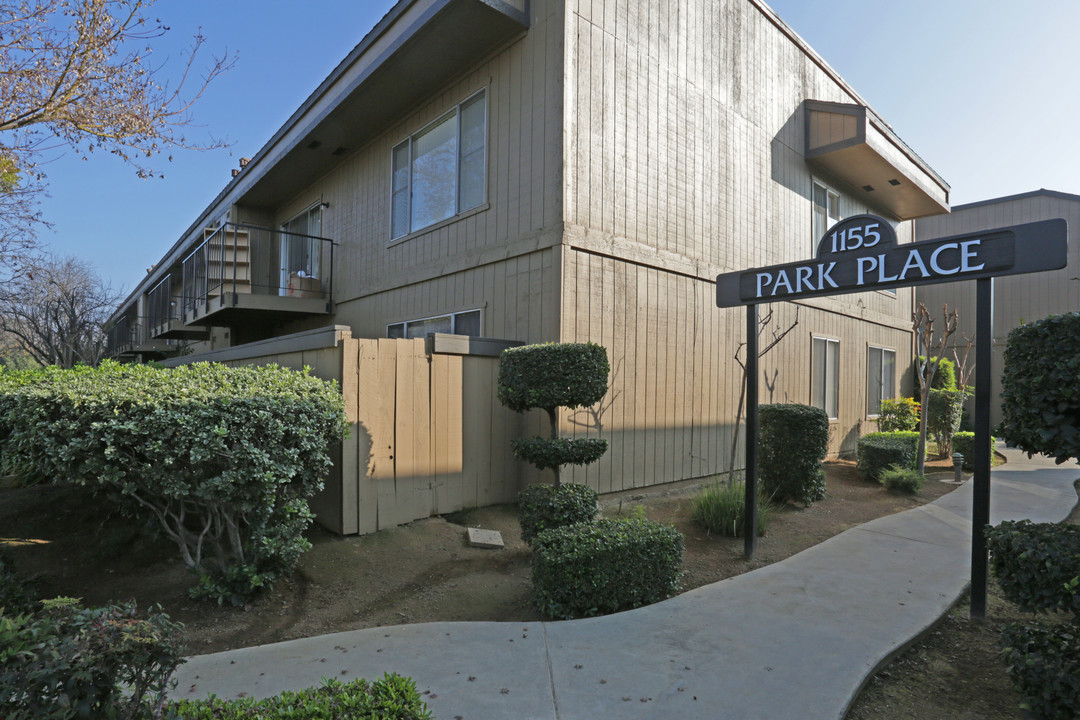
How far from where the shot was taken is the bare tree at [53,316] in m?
15.2

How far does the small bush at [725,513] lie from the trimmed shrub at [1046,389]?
2.80m

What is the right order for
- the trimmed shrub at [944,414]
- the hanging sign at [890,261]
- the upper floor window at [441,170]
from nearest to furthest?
1. the hanging sign at [890,261]
2. the upper floor window at [441,170]
3. the trimmed shrub at [944,414]

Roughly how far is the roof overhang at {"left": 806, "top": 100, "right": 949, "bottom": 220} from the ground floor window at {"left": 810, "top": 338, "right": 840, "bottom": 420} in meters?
3.16

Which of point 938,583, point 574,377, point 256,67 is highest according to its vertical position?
point 256,67

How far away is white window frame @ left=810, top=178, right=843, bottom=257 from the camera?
10.6 meters

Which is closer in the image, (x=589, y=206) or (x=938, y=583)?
(x=938, y=583)

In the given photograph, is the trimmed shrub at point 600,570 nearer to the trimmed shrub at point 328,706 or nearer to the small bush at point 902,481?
the trimmed shrub at point 328,706

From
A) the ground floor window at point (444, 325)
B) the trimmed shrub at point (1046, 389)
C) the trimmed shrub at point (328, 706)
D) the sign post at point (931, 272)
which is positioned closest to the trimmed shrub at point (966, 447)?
the sign post at point (931, 272)

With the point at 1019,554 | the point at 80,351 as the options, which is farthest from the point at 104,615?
the point at 80,351

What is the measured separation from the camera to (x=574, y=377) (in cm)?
494

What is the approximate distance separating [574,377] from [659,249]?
306cm

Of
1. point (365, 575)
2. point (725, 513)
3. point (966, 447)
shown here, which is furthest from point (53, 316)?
point (966, 447)

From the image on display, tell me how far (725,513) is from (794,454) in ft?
5.66

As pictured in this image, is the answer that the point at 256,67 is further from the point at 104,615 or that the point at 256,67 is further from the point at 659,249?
the point at 104,615
